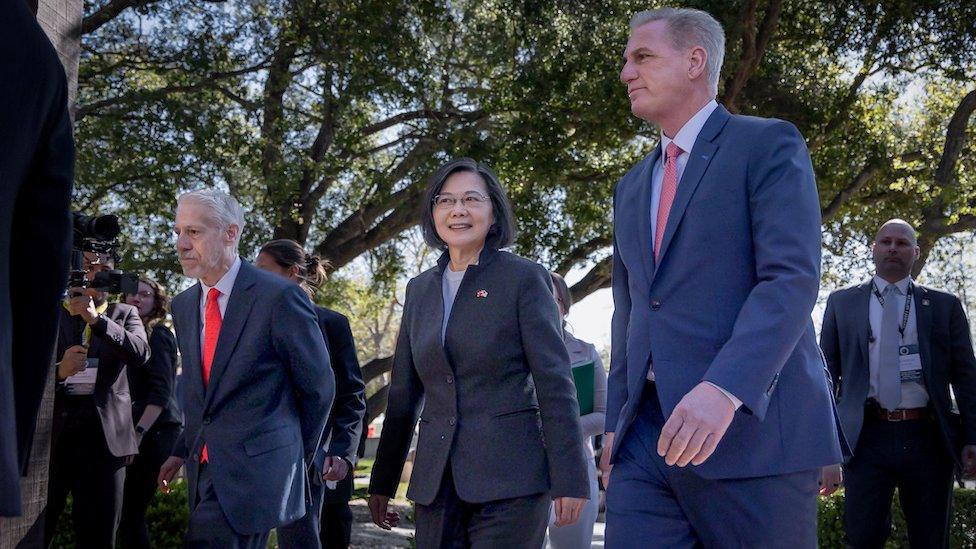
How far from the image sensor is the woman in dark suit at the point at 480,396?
15.5 feet

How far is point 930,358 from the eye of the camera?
7609 millimetres

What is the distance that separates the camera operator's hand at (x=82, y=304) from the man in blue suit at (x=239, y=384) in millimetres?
1547

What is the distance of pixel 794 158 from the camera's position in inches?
136

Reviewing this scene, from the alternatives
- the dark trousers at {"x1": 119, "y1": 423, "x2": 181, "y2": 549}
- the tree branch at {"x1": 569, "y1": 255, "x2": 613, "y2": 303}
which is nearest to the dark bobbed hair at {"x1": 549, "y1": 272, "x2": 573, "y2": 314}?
the dark trousers at {"x1": 119, "y1": 423, "x2": 181, "y2": 549}

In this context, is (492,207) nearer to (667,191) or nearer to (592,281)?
(667,191)

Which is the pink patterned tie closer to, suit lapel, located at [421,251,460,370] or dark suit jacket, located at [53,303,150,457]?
suit lapel, located at [421,251,460,370]

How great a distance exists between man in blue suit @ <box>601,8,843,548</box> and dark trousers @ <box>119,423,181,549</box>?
18.9ft

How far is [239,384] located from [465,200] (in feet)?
4.09

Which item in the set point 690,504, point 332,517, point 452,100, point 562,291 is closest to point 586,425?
point 562,291

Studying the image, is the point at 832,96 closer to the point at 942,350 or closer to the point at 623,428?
the point at 942,350

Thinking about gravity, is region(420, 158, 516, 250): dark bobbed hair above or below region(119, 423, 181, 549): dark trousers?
above

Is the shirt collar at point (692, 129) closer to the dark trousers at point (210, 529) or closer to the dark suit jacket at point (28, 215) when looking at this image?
the dark suit jacket at point (28, 215)

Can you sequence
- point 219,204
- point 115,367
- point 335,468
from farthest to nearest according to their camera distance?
point 115,367, point 335,468, point 219,204

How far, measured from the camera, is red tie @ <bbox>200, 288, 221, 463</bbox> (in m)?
5.48
